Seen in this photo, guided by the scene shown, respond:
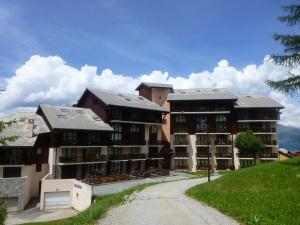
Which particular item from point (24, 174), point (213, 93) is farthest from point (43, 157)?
point (213, 93)

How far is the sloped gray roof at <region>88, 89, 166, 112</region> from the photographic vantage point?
54000 mm

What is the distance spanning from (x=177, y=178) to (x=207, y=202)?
24996mm

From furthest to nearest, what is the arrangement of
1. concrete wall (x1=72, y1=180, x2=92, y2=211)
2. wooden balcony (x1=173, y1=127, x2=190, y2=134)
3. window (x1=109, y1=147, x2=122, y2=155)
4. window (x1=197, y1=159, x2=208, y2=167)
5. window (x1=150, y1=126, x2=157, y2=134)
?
wooden balcony (x1=173, y1=127, x2=190, y2=134) → window (x1=197, y1=159, x2=208, y2=167) → window (x1=150, y1=126, x2=157, y2=134) → window (x1=109, y1=147, x2=122, y2=155) → concrete wall (x1=72, y1=180, x2=92, y2=211)

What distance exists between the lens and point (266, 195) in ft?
78.1

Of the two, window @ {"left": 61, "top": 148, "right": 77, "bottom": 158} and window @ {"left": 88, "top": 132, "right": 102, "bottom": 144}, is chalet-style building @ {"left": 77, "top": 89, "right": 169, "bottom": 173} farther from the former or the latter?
window @ {"left": 61, "top": 148, "right": 77, "bottom": 158}

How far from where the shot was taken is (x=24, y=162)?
4247 cm

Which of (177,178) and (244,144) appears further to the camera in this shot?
(244,144)

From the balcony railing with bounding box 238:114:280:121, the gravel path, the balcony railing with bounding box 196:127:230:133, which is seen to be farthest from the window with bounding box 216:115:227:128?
the gravel path

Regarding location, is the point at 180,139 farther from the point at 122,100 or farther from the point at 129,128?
the point at 122,100

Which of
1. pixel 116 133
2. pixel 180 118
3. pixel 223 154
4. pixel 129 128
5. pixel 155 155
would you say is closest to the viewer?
pixel 116 133

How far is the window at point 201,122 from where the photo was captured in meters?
63.2

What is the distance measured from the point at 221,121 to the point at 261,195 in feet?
131

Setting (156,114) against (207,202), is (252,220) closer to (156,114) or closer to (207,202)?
(207,202)

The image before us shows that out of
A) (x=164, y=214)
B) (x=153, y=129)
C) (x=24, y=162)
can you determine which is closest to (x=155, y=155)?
(x=153, y=129)
